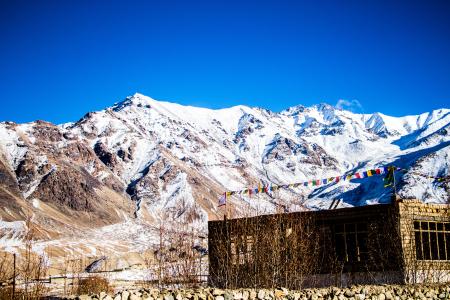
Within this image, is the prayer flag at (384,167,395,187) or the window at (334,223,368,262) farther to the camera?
the prayer flag at (384,167,395,187)

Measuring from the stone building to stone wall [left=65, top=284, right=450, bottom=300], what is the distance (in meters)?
4.79

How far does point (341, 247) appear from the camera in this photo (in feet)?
102

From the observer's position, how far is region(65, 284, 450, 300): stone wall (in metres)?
14.9

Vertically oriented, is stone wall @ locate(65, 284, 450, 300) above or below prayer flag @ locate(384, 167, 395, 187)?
below

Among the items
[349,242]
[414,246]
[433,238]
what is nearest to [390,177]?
[433,238]

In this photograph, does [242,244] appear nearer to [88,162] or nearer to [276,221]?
[276,221]

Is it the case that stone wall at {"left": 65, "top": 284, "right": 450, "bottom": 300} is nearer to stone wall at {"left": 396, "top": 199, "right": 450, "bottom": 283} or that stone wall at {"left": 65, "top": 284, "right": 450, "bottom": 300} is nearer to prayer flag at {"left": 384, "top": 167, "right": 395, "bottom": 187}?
stone wall at {"left": 396, "top": 199, "right": 450, "bottom": 283}

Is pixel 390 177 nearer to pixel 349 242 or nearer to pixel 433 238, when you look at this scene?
pixel 433 238

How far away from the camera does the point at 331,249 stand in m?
30.0

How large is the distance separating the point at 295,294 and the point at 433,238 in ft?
52.4

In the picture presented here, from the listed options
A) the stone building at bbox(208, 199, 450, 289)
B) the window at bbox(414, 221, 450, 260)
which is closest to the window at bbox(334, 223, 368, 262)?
the stone building at bbox(208, 199, 450, 289)

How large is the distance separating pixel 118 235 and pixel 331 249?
358 ft

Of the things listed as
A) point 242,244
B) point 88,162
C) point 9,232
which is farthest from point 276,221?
point 88,162

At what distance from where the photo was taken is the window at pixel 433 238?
95.0 ft
